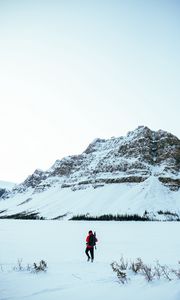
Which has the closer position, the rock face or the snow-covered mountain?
the snow-covered mountain

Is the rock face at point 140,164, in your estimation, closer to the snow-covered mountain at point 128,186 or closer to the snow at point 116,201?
the snow-covered mountain at point 128,186

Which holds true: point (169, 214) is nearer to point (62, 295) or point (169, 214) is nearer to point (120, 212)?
point (120, 212)

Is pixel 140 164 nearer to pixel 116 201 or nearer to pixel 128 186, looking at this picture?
pixel 128 186

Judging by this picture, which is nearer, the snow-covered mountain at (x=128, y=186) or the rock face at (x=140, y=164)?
the snow-covered mountain at (x=128, y=186)

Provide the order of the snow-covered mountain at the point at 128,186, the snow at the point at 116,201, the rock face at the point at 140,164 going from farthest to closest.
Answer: the rock face at the point at 140,164 < the snow-covered mountain at the point at 128,186 < the snow at the point at 116,201

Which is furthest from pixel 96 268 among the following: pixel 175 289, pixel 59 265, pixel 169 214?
pixel 169 214

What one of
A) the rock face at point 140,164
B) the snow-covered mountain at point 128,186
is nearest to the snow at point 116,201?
the snow-covered mountain at point 128,186

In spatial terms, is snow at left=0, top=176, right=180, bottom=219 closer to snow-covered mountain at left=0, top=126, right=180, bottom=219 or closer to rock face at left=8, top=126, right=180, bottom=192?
snow-covered mountain at left=0, top=126, right=180, bottom=219

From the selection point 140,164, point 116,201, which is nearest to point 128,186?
point 116,201

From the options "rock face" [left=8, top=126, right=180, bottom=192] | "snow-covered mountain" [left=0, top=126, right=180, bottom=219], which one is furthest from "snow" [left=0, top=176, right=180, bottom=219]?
"rock face" [left=8, top=126, right=180, bottom=192]

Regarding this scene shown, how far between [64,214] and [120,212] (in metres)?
30.7

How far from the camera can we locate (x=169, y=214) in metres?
115

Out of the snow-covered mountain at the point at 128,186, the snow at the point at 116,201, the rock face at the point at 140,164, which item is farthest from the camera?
the rock face at the point at 140,164

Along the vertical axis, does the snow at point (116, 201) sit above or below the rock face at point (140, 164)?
below
